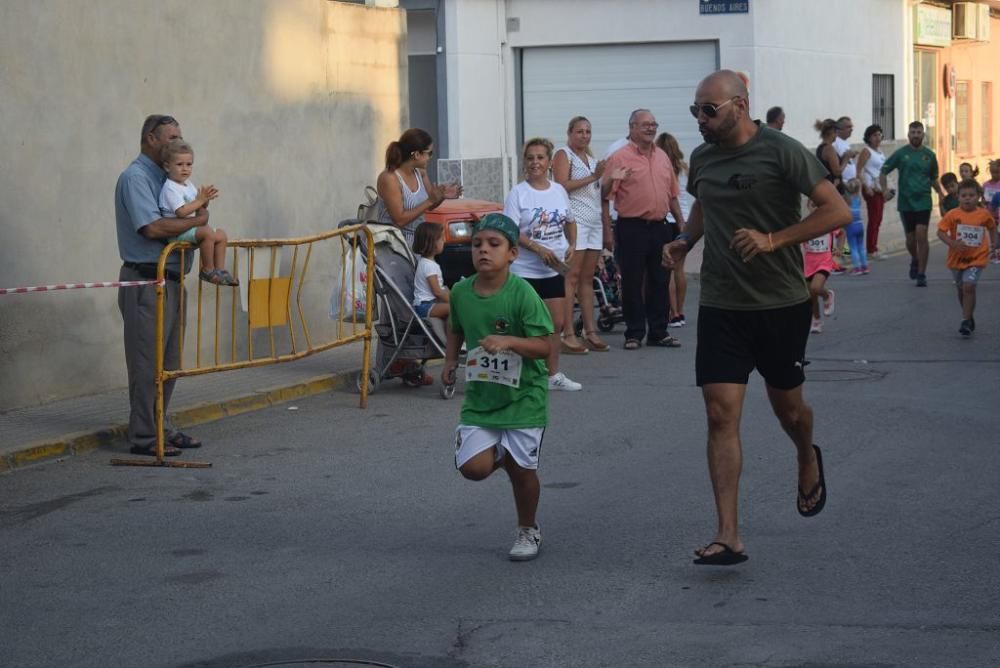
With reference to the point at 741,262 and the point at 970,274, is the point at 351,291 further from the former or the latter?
the point at 970,274

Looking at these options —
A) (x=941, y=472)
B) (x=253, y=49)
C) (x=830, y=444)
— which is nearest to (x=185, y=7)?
(x=253, y=49)

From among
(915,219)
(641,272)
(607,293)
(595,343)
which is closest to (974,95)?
(915,219)

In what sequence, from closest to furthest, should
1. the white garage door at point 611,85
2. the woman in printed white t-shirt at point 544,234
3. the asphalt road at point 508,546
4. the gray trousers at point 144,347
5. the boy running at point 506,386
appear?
the asphalt road at point 508,546 < the boy running at point 506,386 < the gray trousers at point 144,347 < the woman in printed white t-shirt at point 544,234 < the white garage door at point 611,85

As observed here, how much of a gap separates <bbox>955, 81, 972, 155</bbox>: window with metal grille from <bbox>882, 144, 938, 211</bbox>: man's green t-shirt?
1735 cm

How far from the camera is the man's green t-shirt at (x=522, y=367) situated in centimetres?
705

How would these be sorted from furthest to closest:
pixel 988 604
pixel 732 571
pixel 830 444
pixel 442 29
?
1. pixel 442 29
2. pixel 830 444
3. pixel 732 571
4. pixel 988 604

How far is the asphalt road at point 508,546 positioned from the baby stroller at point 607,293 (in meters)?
4.25

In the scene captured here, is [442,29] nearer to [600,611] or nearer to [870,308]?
[870,308]

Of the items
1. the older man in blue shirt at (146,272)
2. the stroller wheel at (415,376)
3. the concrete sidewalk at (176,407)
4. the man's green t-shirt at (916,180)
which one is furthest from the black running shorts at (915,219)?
the older man in blue shirt at (146,272)

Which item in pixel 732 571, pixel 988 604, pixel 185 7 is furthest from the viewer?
pixel 185 7

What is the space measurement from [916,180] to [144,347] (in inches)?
529

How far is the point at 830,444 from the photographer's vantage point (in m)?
9.71

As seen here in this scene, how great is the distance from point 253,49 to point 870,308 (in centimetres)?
770

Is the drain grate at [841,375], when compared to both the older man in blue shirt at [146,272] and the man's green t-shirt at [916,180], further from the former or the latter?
the man's green t-shirt at [916,180]
